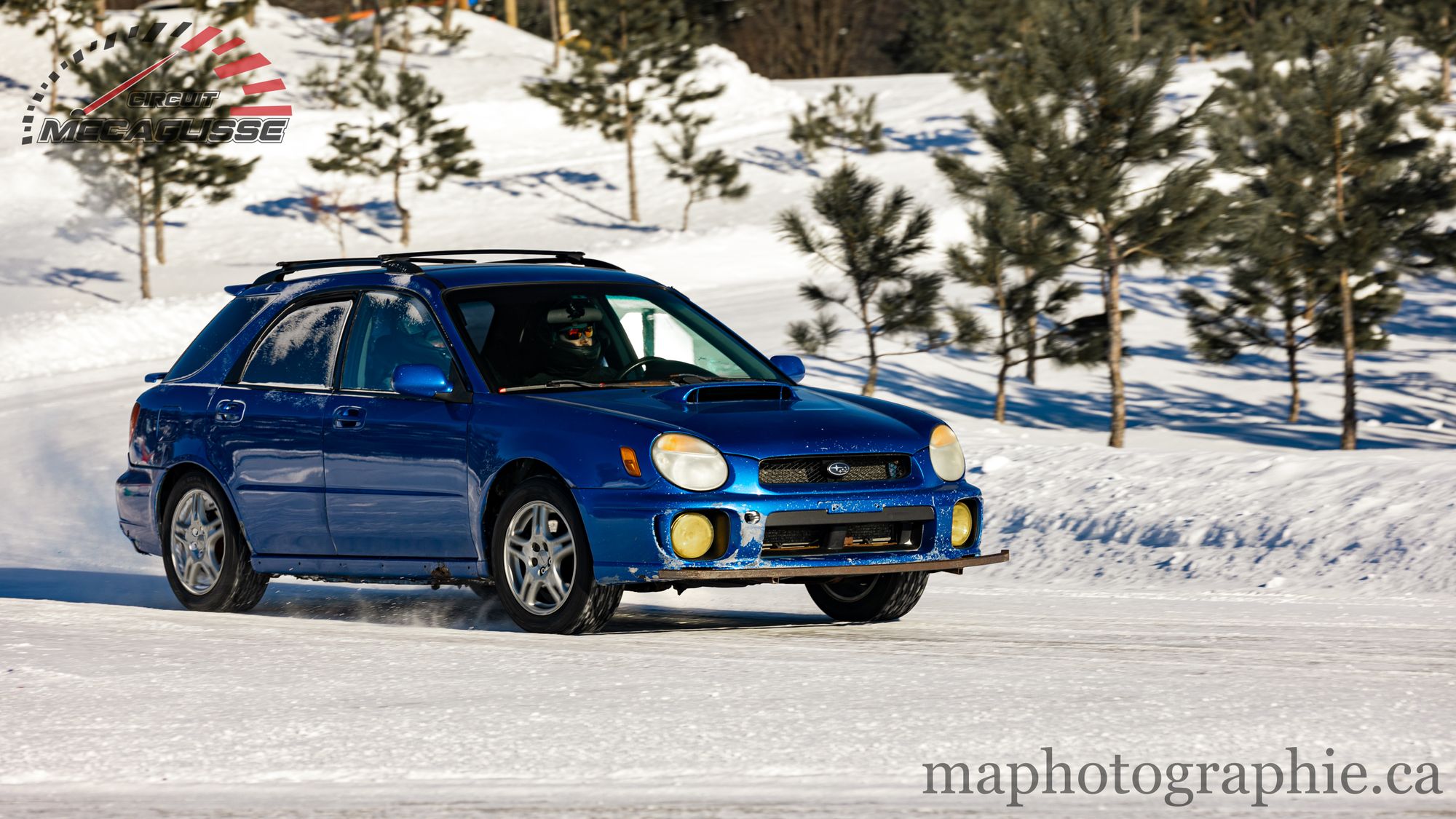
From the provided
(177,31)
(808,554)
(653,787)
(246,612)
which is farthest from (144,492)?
(177,31)

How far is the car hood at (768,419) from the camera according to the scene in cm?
746

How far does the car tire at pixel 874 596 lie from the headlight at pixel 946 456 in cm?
49

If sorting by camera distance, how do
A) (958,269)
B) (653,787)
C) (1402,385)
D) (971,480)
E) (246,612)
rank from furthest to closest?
(1402,385)
(958,269)
(971,480)
(246,612)
(653,787)

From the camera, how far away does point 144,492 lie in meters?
9.75

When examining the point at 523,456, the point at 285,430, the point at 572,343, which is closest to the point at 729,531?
the point at 523,456

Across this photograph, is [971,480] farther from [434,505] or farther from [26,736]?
[26,736]

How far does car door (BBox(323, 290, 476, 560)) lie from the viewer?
8.07 meters

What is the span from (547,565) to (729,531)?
0.86 metres

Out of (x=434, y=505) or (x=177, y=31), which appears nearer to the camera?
(x=434, y=505)

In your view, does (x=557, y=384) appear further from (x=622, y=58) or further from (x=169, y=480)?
(x=622, y=58)

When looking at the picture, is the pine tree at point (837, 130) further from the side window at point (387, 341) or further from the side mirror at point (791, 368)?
the side window at point (387, 341)

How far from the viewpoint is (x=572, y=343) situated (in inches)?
334

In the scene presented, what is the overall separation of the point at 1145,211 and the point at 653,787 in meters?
23.0
